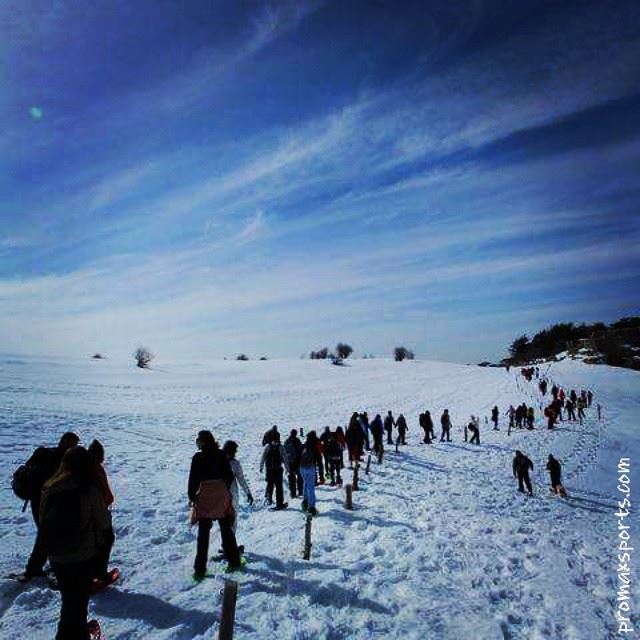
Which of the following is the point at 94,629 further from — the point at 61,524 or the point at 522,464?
the point at 522,464

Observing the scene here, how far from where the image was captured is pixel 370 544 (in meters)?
9.58

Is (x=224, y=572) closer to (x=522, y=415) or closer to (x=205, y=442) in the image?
(x=205, y=442)

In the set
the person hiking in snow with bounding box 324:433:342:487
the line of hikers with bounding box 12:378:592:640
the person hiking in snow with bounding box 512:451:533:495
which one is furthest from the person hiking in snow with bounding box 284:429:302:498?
the person hiking in snow with bounding box 512:451:533:495

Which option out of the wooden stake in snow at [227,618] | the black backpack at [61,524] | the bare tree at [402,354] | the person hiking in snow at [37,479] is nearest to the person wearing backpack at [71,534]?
the black backpack at [61,524]

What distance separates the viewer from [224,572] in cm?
745

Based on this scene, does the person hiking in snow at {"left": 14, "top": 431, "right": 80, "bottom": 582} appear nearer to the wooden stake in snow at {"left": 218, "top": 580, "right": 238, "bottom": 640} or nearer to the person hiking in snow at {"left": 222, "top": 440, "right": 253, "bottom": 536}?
the person hiking in snow at {"left": 222, "top": 440, "right": 253, "bottom": 536}

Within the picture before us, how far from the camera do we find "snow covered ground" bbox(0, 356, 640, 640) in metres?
6.46

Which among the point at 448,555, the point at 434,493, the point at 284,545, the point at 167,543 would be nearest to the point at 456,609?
the point at 448,555

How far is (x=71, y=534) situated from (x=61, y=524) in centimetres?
14

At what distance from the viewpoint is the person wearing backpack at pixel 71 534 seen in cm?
479

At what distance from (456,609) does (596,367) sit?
65874 mm

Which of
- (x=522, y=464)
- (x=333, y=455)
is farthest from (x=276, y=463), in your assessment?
(x=522, y=464)

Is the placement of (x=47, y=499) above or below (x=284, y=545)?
above

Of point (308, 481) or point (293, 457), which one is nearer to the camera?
point (308, 481)
